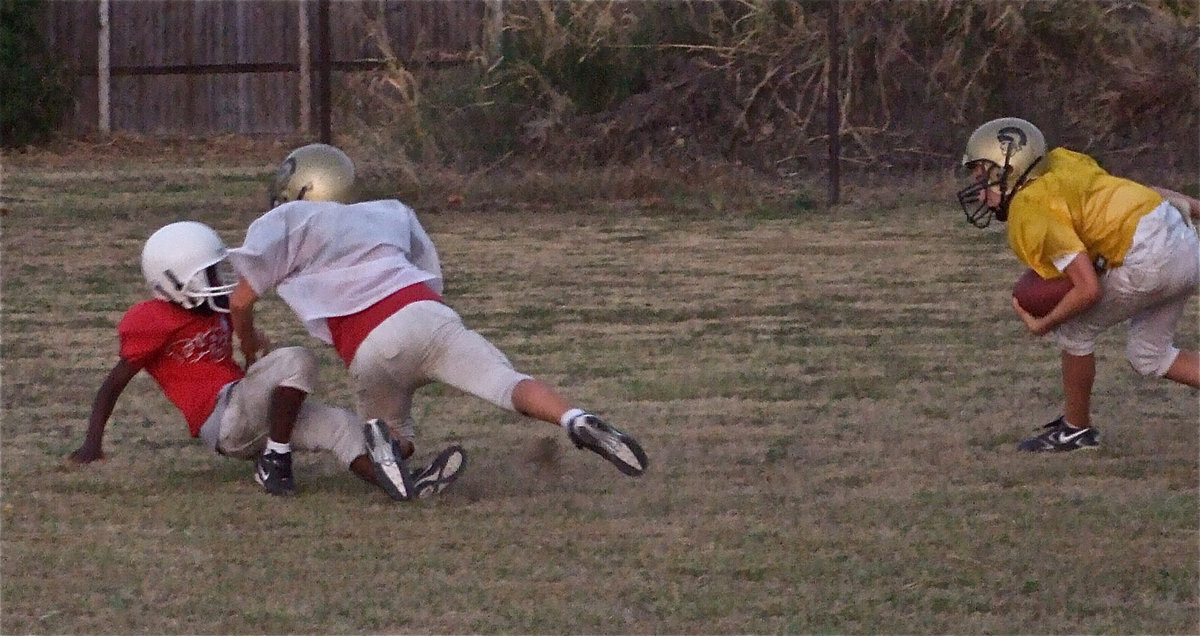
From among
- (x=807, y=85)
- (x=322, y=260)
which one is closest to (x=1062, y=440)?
(x=322, y=260)

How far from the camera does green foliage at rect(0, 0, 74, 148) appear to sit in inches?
744

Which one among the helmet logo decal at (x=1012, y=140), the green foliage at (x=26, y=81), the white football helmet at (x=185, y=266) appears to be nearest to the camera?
the white football helmet at (x=185, y=266)

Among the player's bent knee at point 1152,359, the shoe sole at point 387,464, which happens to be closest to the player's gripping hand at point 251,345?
the shoe sole at point 387,464

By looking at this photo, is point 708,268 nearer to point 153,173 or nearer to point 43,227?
point 43,227

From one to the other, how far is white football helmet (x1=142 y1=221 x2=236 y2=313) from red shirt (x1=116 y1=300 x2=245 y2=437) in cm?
6

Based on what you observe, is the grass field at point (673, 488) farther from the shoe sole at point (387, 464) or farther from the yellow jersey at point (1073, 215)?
the yellow jersey at point (1073, 215)

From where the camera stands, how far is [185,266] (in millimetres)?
5379

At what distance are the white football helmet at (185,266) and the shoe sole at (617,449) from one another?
129 cm

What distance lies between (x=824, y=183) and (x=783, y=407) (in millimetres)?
7486

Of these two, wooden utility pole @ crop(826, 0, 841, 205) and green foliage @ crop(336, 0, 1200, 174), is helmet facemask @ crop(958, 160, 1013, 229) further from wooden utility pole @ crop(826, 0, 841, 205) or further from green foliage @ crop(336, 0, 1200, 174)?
green foliage @ crop(336, 0, 1200, 174)

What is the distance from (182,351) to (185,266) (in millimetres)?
293

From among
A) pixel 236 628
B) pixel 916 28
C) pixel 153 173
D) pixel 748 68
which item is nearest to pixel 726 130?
pixel 748 68

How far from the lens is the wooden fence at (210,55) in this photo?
800 inches

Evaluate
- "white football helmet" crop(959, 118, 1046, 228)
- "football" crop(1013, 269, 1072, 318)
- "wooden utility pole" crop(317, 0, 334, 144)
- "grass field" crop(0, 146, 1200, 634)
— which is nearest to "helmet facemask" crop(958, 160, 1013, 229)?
"white football helmet" crop(959, 118, 1046, 228)
